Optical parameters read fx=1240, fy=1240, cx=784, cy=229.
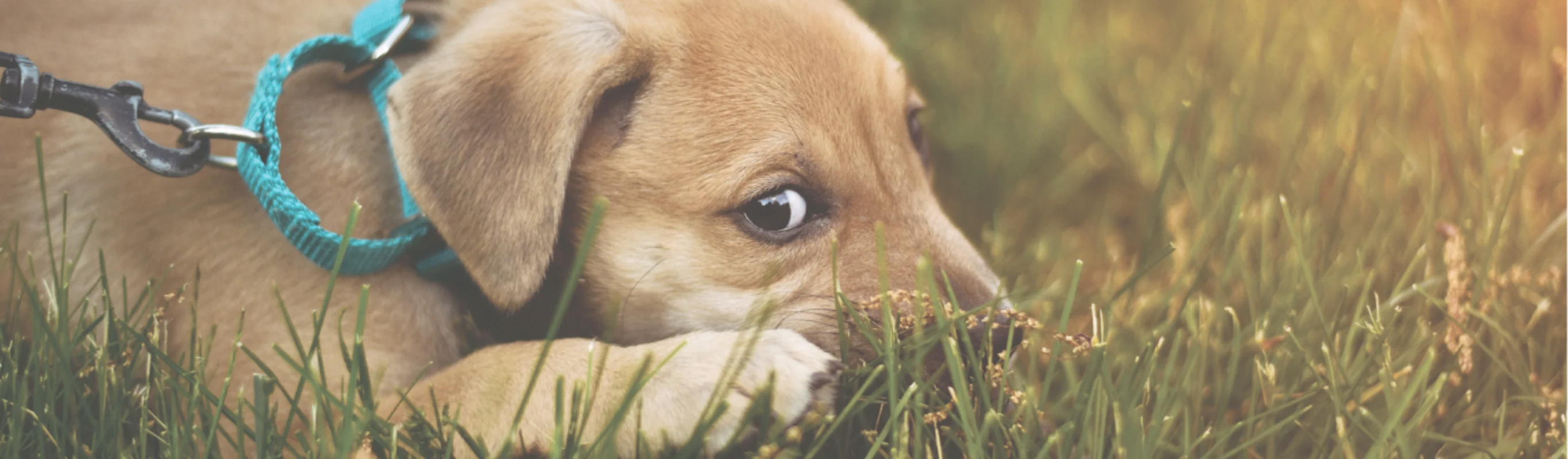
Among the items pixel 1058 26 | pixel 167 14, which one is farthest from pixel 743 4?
pixel 1058 26

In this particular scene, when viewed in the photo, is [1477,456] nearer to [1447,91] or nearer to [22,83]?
[1447,91]

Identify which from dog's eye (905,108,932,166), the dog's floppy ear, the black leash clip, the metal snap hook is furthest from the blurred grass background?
the black leash clip

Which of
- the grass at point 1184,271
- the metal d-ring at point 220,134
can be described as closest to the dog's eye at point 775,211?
the grass at point 1184,271

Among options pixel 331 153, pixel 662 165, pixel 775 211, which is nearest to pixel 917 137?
pixel 775 211

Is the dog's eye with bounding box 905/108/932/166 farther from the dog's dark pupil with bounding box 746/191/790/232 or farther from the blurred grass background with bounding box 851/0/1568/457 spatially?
the dog's dark pupil with bounding box 746/191/790/232

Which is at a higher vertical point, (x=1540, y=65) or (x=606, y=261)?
(x=606, y=261)

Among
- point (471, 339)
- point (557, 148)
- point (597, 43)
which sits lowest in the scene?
point (471, 339)
